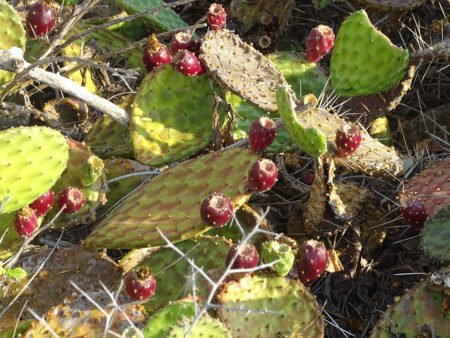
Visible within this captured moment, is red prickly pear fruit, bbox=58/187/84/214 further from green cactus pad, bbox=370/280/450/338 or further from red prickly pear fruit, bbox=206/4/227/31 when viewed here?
green cactus pad, bbox=370/280/450/338

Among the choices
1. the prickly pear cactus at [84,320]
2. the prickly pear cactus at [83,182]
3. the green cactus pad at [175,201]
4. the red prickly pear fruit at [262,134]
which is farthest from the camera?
the prickly pear cactus at [83,182]

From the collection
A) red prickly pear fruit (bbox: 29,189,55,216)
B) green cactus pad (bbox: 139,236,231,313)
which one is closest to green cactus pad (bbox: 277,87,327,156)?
green cactus pad (bbox: 139,236,231,313)

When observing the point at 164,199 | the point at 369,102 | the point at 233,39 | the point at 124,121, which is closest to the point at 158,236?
the point at 164,199

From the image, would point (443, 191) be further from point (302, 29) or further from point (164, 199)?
point (302, 29)

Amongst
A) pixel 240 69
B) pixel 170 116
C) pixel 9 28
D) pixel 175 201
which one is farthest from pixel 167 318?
pixel 9 28

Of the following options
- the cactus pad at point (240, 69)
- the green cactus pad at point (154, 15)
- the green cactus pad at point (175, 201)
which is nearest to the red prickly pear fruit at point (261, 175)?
the green cactus pad at point (175, 201)

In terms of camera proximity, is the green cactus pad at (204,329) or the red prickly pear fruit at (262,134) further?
the red prickly pear fruit at (262,134)

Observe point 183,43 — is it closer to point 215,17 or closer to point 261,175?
point 215,17

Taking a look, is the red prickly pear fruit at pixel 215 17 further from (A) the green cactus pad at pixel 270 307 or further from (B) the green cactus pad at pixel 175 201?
(A) the green cactus pad at pixel 270 307
